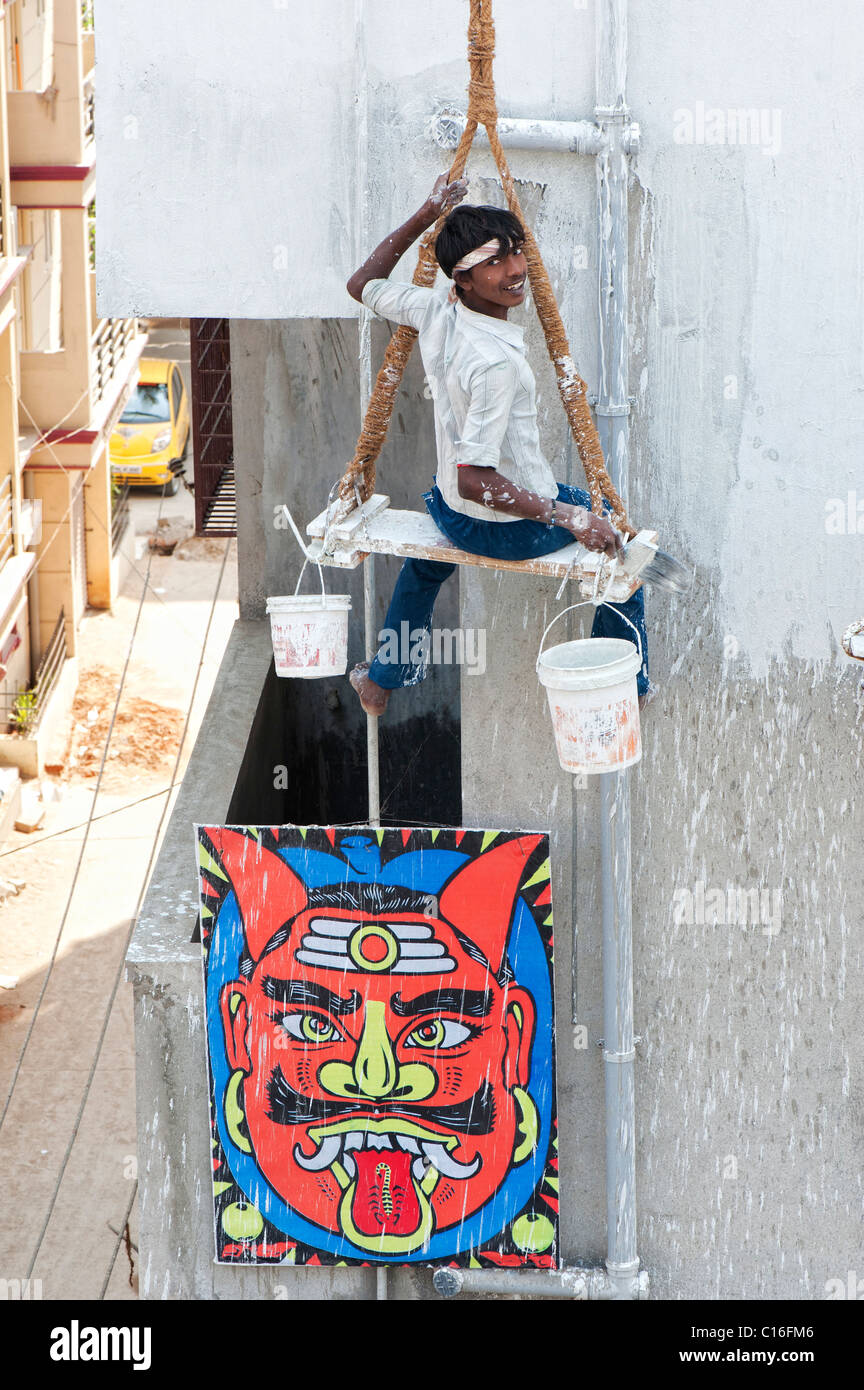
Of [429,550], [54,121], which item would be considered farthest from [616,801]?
[54,121]

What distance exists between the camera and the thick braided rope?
5.04 meters

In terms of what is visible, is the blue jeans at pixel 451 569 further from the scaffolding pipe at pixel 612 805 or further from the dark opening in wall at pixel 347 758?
the dark opening in wall at pixel 347 758

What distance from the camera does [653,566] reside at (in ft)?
18.2

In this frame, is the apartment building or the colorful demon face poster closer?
the colorful demon face poster

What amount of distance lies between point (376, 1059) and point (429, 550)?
208 centimetres

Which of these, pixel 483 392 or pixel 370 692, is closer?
pixel 483 392

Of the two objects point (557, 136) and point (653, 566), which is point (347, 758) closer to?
point (653, 566)

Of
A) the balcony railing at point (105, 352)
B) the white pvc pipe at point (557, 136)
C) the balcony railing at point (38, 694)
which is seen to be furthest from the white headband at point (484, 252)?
the balcony railing at point (105, 352)

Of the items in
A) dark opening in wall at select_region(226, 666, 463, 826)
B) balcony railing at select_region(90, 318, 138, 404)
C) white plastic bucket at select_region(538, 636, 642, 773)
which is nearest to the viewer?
white plastic bucket at select_region(538, 636, 642, 773)

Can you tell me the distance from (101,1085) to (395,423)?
794 centimetres

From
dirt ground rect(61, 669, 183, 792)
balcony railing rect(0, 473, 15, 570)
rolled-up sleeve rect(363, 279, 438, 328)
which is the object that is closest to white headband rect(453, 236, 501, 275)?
rolled-up sleeve rect(363, 279, 438, 328)

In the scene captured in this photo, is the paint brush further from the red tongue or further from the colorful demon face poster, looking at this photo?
the red tongue

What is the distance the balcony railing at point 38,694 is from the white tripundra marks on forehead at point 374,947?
1431 centimetres

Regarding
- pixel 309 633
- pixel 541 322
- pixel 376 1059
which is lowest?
pixel 376 1059
